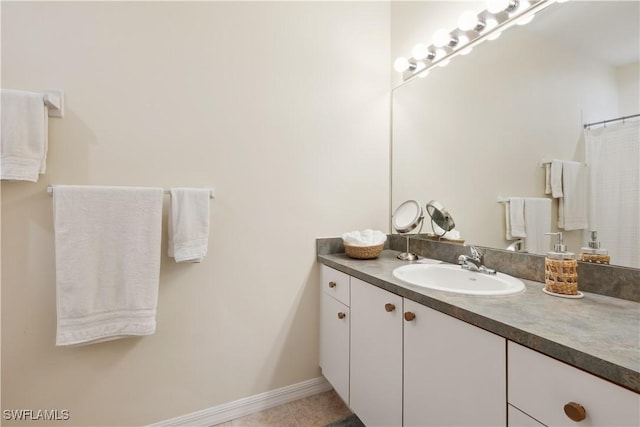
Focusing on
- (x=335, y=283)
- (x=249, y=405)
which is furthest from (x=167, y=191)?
(x=249, y=405)

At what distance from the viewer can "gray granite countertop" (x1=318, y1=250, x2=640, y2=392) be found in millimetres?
521

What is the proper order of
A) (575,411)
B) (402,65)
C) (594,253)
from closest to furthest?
(575,411) → (594,253) → (402,65)

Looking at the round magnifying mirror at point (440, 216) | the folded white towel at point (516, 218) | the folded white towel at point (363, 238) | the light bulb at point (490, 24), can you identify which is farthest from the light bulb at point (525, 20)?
the folded white towel at point (363, 238)

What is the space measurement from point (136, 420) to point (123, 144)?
1.22m

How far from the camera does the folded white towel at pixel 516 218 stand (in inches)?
45.6

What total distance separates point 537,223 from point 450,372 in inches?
27.5

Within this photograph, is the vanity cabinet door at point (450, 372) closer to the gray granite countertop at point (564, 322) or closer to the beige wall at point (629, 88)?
the gray granite countertop at point (564, 322)

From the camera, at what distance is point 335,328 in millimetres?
1447

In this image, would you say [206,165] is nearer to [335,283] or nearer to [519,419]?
[335,283]

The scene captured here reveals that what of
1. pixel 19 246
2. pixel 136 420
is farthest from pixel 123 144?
pixel 136 420

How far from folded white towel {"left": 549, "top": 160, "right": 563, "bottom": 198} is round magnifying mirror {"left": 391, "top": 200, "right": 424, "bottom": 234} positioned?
23.9 inches

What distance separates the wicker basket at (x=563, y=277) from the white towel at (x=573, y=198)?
179 millimetres

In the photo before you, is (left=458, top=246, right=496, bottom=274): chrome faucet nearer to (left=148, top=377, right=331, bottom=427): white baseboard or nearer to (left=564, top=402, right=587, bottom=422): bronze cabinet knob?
(left=564, top=402, right=587, bottom=422): bronze cabinet knob

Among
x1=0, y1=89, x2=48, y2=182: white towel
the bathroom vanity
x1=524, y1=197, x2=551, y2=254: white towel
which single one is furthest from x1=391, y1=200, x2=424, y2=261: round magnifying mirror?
x1=0, y1=89, x2=48, y2=182: white towel
